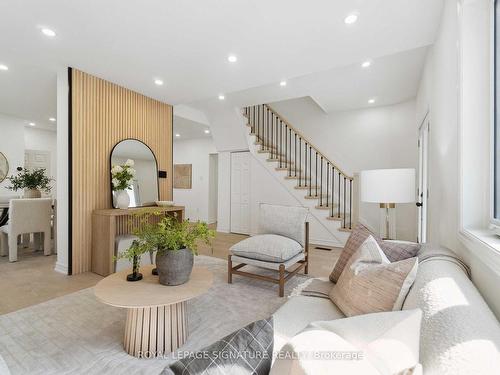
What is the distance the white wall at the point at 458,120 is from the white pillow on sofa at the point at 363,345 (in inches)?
23.5

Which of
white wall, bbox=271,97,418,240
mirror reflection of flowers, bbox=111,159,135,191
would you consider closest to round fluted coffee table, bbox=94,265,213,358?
mirror reflection of flowers, bbox=111,159,135,191

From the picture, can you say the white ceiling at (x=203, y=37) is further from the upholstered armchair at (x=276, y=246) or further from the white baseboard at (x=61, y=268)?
the white baseboard at (x=61, y=268)

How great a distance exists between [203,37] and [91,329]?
9.11 ft

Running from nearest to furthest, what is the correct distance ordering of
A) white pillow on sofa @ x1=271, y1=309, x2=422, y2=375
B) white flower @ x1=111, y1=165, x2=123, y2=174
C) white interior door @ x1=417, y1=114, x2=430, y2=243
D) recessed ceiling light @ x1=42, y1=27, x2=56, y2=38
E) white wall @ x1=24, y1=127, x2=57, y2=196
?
white pillow on sofa @ x1=271, y1=309, x2=422, y2=375 → recessed ceiling light @ x1=42, y1=27, x2=56, y2=38 → white interior door @ x1=417, y1=114, x2=430, y2=243 → white flower @ x1=111, y1=165, x2=123, y2=174 → white wall @ x1=24, y1=127, x2=57, y2=196

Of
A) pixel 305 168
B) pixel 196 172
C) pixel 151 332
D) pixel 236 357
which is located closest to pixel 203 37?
pixel 151 332

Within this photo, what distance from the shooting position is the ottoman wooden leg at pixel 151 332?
1.60 meters

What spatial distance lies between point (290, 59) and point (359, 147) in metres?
3.04

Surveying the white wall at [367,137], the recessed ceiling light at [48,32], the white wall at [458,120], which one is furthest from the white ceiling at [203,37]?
the white wall at [367,137]

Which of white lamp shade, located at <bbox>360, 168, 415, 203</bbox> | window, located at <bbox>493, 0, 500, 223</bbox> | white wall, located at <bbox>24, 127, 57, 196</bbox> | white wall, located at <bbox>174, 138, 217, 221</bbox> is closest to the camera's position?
window, located at <bbox>493, 0, 500, 223</bbox>

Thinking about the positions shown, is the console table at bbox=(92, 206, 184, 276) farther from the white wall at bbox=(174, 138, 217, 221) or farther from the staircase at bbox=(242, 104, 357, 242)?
the white wall at bbox=(174, 138, 217, 221)

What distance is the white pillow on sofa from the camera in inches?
18.1

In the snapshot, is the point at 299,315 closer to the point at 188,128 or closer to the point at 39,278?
the point at 39,278

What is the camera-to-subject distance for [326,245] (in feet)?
15.8

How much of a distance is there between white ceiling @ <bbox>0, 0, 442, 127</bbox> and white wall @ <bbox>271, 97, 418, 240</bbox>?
1568 millimetres
